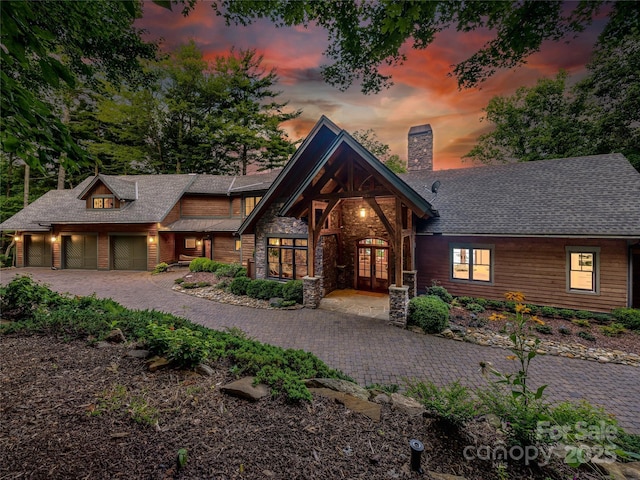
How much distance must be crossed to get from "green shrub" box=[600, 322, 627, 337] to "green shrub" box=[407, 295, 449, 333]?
4.52 m

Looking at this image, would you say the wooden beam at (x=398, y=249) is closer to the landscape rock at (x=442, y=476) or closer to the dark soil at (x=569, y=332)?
the dark soil at (x=569, y=332)

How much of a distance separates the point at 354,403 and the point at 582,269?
1062 centimetres

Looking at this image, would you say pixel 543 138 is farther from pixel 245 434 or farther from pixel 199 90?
pixel 199 90

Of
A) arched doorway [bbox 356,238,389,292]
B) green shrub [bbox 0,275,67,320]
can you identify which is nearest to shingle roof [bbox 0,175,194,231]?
green shrub [bbox 0,275,67,320]

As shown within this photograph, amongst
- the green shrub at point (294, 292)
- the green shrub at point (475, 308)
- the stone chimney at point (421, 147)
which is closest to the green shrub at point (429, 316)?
the green shrub at point (475, 308)

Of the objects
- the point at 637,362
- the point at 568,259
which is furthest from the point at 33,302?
the point at 568,259

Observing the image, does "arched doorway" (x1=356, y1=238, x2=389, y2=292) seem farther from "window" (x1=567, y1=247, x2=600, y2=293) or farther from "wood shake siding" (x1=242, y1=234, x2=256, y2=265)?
"window" (x1=567, y1=247, x2=600, y2=293)

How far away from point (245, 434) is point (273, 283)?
Answer: 838 cm

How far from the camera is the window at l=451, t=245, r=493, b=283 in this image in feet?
34.4

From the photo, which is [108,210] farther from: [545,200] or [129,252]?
[545,200]

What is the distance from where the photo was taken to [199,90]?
25297mm

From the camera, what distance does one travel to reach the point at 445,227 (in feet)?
34.6

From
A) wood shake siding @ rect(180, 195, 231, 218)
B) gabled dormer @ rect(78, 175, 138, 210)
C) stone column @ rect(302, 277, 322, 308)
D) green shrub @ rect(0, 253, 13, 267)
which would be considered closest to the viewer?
stone column @ rect(302, 277, 322, 308)

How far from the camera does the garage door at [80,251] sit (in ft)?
59.0
